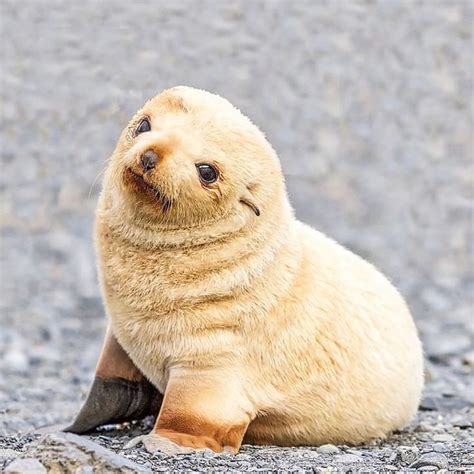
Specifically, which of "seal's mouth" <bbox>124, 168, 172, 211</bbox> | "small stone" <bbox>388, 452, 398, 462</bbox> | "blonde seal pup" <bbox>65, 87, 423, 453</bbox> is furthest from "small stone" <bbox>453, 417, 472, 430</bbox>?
"seal's mouth" <bbox>124, 168, 172, 211</bbox>

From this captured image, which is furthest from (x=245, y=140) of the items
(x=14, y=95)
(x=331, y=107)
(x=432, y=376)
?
(x=331, y=107)

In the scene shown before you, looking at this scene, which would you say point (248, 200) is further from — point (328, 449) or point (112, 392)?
point (112, 392)

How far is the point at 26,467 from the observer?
227 inches

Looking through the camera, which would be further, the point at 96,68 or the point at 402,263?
the point at 402,263

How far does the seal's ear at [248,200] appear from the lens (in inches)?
277

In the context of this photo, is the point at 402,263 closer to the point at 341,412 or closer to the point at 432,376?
the point at 432,376

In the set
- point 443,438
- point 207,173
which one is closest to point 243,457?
point 207,173

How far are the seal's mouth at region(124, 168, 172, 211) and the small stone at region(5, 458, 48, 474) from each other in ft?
5.48

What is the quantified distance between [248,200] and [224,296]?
566mm

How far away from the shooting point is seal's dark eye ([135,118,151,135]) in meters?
7.10

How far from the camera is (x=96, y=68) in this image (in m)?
15.1

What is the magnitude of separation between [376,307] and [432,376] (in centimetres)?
332

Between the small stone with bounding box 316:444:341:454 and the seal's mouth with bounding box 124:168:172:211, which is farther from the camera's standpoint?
the small stone with bounding box 316:444:341:454

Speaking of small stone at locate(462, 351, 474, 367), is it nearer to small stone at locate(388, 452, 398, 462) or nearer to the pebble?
the pebble
